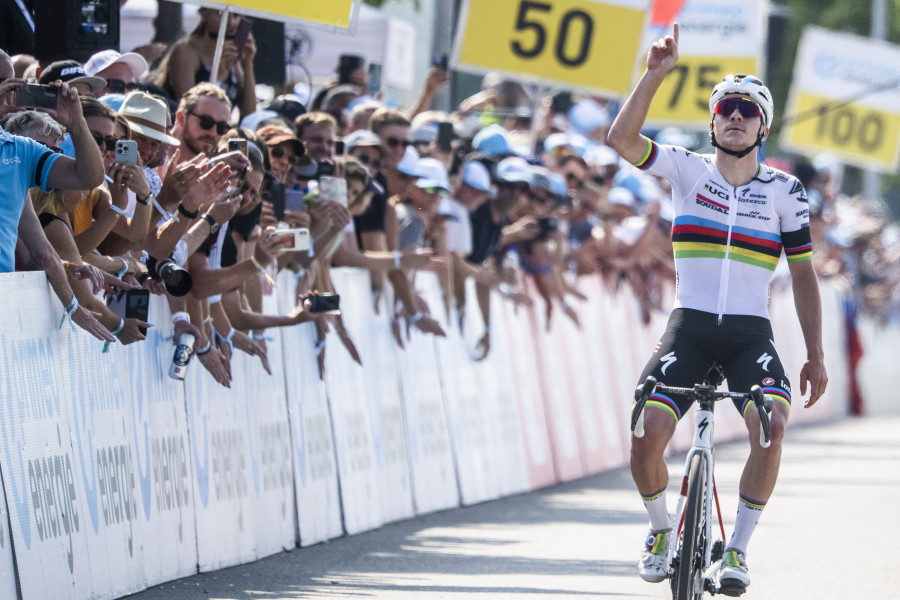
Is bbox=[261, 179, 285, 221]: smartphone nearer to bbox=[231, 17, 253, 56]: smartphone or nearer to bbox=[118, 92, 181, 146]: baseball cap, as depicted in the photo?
bbox=[118, 92, 181, 146]: baseball cap

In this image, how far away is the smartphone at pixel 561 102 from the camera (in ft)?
55.4

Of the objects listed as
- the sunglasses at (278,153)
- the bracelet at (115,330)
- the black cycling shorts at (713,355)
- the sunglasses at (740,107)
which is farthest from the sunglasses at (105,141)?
the sunglasses at (740,107)

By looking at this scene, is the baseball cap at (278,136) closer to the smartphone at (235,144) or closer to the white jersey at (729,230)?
the smartphone at (235,144)

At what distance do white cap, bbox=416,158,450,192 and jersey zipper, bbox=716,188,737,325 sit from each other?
4.44 m

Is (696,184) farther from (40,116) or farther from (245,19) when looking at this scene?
(245,19)

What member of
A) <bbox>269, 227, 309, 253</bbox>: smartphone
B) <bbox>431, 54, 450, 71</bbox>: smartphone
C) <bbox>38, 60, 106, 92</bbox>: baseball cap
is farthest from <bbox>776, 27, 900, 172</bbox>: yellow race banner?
<bbox>38, 60, 106, 92</bbox>: baseball cap

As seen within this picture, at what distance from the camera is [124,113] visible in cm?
845

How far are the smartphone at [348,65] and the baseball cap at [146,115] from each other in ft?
16.1

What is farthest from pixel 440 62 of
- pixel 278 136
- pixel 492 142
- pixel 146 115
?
pixel 146 115

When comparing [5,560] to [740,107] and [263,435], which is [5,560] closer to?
[263,435]

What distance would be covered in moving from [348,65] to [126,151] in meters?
5.77

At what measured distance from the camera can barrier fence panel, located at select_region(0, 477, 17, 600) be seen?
22.2ft

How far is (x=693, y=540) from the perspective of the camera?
691cm

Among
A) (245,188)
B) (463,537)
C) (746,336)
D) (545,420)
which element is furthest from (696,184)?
(545,420)
